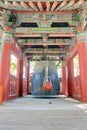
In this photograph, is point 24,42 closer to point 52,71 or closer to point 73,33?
point 73,33

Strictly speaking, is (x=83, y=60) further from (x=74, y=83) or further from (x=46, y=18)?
(x=74, y=83)

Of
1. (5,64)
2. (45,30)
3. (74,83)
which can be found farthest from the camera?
(74,83)

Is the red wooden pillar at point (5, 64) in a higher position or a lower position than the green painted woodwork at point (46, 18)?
lower

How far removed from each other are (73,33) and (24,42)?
3.77 metres

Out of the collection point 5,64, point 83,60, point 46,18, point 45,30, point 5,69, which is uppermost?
point 46,18

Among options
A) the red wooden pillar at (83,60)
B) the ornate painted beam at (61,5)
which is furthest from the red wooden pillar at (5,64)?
the red wooden pillar at (83,60)

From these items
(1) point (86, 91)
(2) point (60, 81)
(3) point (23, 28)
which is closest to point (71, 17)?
(3) point (23, 28)

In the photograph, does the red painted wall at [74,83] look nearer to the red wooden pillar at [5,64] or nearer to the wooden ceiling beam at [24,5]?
the red wooden pillar at [5,64]

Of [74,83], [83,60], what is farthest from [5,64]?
[74,83]
